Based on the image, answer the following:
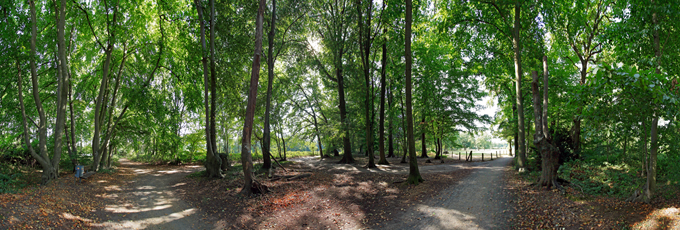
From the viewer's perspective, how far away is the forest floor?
5699 mm

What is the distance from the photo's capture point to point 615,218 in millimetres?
5258

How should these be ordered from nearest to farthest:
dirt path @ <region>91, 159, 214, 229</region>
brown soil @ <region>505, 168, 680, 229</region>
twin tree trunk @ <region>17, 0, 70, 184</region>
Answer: brown soil @ <region>505, 168, 680, 229</region> < dirt path @ <region>91, 159, 214, 229</region> < twin tree trunk @ <region>17, 0, 70, 184</region>

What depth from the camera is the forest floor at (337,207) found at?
570 centimetres

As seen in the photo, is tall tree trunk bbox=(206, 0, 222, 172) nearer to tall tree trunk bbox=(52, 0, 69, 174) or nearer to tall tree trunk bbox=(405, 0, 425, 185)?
tall tree trunk bbox=(52, 0, 69, 174)

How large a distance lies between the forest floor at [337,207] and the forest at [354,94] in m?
0.07

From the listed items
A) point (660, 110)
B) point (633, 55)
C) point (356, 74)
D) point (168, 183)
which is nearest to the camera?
point (660, 110)

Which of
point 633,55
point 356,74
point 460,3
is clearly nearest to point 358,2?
point 356,74

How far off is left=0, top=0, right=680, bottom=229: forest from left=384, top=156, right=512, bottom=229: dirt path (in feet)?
0.25

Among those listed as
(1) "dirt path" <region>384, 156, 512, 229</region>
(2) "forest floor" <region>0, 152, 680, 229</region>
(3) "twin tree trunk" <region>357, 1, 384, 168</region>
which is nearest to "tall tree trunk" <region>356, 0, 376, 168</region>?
(3) "twin tree trunk" <region>357, 1, 384, 168</region>

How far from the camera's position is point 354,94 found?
57.3ft

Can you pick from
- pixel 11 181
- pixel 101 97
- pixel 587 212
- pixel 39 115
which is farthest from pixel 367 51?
pixel 11 181

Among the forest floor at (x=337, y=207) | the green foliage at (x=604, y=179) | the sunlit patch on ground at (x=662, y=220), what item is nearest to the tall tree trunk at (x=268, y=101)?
the forest floor at (x=337, y=207)

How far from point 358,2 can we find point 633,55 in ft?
36.5

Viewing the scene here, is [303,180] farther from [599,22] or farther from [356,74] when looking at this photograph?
[599,22]
